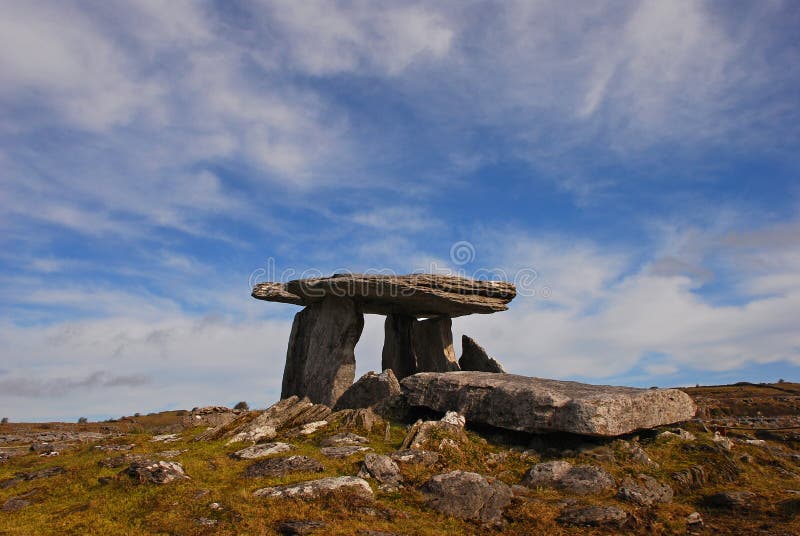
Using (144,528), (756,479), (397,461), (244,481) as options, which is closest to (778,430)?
(756,479)

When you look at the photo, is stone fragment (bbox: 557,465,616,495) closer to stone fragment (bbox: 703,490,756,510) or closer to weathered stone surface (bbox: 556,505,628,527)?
weathered stone surface (bbox: 556,505,628,527)

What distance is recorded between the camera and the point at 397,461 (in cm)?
1483

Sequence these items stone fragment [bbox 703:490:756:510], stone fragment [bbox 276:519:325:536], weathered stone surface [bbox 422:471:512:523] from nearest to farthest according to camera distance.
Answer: stone fragment [bbox 276:519:325:536], weathered stone surface [bbox 422:471:512:523], stone fragment [bbox 703:490:756:510]

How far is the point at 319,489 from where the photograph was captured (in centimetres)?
1273

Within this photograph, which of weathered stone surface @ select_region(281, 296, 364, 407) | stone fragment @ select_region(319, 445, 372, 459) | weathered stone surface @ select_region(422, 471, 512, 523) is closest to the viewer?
weathered stone surface @ select_region(422, 471, 512, 523)

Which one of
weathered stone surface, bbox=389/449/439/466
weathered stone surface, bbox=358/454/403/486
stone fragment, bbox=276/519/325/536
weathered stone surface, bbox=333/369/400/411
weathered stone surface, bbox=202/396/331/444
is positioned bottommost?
stone fragment, bbox=276/519/325/536

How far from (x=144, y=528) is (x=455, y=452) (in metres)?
7.90

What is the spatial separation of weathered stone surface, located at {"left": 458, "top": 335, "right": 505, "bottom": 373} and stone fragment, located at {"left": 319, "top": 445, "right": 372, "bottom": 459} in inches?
509

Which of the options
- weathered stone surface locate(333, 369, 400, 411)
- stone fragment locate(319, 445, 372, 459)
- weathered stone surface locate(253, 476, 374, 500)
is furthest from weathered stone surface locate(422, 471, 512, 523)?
weathered stone surface locate(333, 369, 400, 411)

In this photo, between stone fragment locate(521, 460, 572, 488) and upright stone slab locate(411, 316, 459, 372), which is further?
upright stone slab locate(411, 316, 459, 372)

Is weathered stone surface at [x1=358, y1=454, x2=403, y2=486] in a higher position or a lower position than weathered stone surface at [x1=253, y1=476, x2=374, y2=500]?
higher

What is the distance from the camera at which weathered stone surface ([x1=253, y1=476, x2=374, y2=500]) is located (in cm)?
1258

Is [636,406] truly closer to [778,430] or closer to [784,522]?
[784,522]

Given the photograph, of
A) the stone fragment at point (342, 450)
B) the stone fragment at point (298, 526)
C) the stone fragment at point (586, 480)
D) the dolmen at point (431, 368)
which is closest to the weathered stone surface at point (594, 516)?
the stone fragment at point (586, 480)
